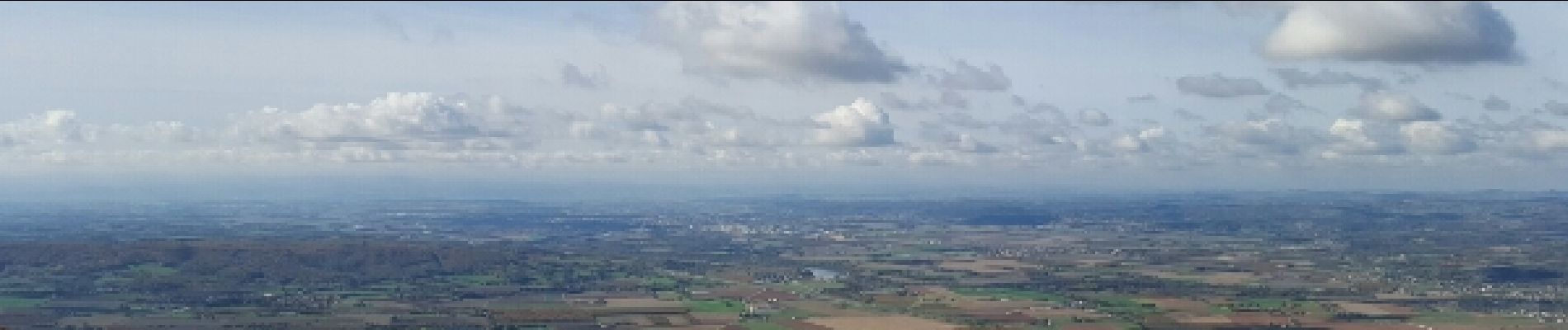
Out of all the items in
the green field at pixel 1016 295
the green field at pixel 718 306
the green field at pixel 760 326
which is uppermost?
the green field at pixel 1016 295

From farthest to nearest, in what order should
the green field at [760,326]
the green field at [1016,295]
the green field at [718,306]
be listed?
the green field at [1016,295] → the green field at [718,306] → the green field at [760,326]

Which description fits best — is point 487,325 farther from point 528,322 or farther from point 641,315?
point 641,315

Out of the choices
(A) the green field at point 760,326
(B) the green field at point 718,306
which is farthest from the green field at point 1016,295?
(A) the green field at point 760,326

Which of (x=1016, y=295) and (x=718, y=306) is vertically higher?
(x=1016, y=295)

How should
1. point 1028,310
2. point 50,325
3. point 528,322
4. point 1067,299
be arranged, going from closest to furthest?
1. point 50,325
2. point 528,322
3. point 1028,310
4. point 1067,299

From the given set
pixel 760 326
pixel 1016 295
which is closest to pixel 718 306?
pixel 760 326

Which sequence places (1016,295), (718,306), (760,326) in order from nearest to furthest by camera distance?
(760,326), (718,306), (1016,295)

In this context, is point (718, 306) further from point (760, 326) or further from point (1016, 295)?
point (1016, 295)

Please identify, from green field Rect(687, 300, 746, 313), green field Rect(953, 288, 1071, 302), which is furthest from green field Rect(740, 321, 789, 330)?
green field Rect(953, 288, 1071, 302)

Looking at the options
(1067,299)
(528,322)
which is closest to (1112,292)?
(1067,299)

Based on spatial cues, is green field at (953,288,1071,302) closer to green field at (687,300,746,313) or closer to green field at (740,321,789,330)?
green field at (687,300,746,313)

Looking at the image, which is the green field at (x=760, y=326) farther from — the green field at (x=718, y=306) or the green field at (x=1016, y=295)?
the green field at (x=1016, y=295)
